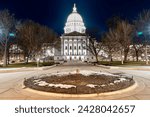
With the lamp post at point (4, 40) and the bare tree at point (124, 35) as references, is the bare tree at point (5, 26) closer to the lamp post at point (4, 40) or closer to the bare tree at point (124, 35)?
the lamp post at point (4, 40)

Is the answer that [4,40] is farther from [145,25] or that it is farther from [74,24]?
[74,24]

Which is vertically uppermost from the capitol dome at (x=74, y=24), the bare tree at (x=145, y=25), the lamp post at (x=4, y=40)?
the capitol dome at (x=74, y=24)

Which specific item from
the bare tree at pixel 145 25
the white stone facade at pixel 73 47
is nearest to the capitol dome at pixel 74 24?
the white stone facade at pixel 73 47

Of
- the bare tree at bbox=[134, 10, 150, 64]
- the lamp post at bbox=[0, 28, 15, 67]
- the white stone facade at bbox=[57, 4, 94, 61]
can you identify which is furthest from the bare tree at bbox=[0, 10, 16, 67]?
the white stone facade at bbox=[57, 4, 94, 61]

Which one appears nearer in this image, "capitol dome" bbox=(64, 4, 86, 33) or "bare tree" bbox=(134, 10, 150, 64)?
"bare tree" bbox=(134, 10, 150, 64)

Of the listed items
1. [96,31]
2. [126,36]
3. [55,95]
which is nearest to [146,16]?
[126,36]

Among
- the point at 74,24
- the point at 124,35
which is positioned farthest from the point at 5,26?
the point at 74,24

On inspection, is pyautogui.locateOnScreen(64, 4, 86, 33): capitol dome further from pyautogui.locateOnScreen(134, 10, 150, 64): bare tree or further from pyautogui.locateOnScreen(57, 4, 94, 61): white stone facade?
pyautogui.locateOnScreen(134, 10, 150, 64): bare tree

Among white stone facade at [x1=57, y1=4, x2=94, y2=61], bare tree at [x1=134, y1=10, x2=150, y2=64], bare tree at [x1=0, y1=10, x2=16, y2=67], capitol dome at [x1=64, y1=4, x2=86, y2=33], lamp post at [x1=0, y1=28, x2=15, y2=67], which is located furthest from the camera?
capitol dome at [x1=64, y1=4, x2=86, y2=33]

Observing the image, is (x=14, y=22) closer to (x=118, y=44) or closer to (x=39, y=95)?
(x=118, y=44)

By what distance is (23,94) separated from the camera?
27.7ft

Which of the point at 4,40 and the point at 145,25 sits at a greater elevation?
the point at 145,25

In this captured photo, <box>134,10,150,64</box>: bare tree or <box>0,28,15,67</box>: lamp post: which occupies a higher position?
<box>134,10,150,64</box>: bare tree

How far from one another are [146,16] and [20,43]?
32.6 m
